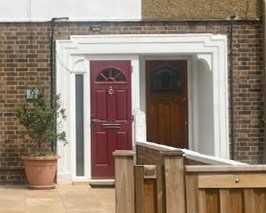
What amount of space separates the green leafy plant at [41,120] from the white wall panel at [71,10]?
57.2 inches

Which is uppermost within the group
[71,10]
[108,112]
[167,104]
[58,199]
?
[71,10]

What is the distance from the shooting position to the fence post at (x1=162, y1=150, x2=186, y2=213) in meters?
5.52

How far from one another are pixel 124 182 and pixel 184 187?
1.72 ft

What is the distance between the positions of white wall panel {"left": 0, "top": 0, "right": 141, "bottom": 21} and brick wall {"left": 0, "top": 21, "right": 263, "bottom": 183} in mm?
137

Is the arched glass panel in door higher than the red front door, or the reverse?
the arched glass panel in door

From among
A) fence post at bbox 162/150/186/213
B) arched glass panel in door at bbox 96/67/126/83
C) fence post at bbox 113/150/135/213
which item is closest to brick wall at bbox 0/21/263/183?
arched glass panel in door at bbox 96/67/126/83

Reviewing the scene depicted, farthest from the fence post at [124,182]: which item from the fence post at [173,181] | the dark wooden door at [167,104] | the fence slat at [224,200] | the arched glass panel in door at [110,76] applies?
the dark wooden door at [167,104]

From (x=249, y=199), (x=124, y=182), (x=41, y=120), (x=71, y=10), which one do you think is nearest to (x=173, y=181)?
(x=124, y=182)

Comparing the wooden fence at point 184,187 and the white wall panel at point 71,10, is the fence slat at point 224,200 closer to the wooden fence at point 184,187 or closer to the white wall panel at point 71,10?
the wooden fence at point 184,187

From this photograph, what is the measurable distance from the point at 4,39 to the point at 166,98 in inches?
136

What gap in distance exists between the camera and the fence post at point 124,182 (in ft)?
18.1

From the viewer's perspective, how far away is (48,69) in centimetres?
1206

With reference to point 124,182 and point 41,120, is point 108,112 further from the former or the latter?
point 124,182

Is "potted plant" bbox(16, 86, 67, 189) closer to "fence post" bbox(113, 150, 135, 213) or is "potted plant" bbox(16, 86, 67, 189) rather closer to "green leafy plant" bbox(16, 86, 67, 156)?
"green leafy plant" bbox(16, 86, 67, 156)
